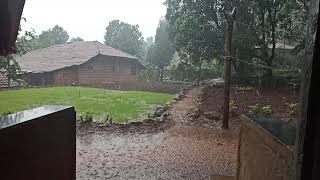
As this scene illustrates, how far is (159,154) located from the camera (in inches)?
297

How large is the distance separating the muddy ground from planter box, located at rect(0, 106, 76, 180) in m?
2.45

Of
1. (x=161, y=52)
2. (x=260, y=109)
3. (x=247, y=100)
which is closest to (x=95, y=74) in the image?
(x=161, y=52)

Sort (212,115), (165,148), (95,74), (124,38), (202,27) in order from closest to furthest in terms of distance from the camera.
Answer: (165,148) → (212,115) → (202,27) → (95,74) → (124,38)

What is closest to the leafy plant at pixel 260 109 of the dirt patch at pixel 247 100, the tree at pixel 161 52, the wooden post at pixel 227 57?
the dirt patch at pixel 247 100

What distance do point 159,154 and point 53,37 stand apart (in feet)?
106

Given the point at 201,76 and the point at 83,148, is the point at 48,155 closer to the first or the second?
the point at 83,148

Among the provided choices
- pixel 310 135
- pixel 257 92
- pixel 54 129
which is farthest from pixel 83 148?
pixel 257 92

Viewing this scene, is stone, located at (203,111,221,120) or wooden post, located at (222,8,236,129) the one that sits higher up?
wooden post, located at (222,8,236,129)

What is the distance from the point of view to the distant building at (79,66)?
2402cm

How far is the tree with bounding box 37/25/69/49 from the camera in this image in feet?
114

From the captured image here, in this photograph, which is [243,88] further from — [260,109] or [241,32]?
[260,109]

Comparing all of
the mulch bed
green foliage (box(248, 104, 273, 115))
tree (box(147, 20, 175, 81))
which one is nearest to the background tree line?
the mulch bed

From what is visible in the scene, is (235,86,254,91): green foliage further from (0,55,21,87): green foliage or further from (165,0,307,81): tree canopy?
(0,55,21,87): green foliage

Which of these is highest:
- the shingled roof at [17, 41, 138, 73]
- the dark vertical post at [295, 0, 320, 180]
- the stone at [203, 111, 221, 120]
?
the shingled roof at [17, 41, 138, 73]
